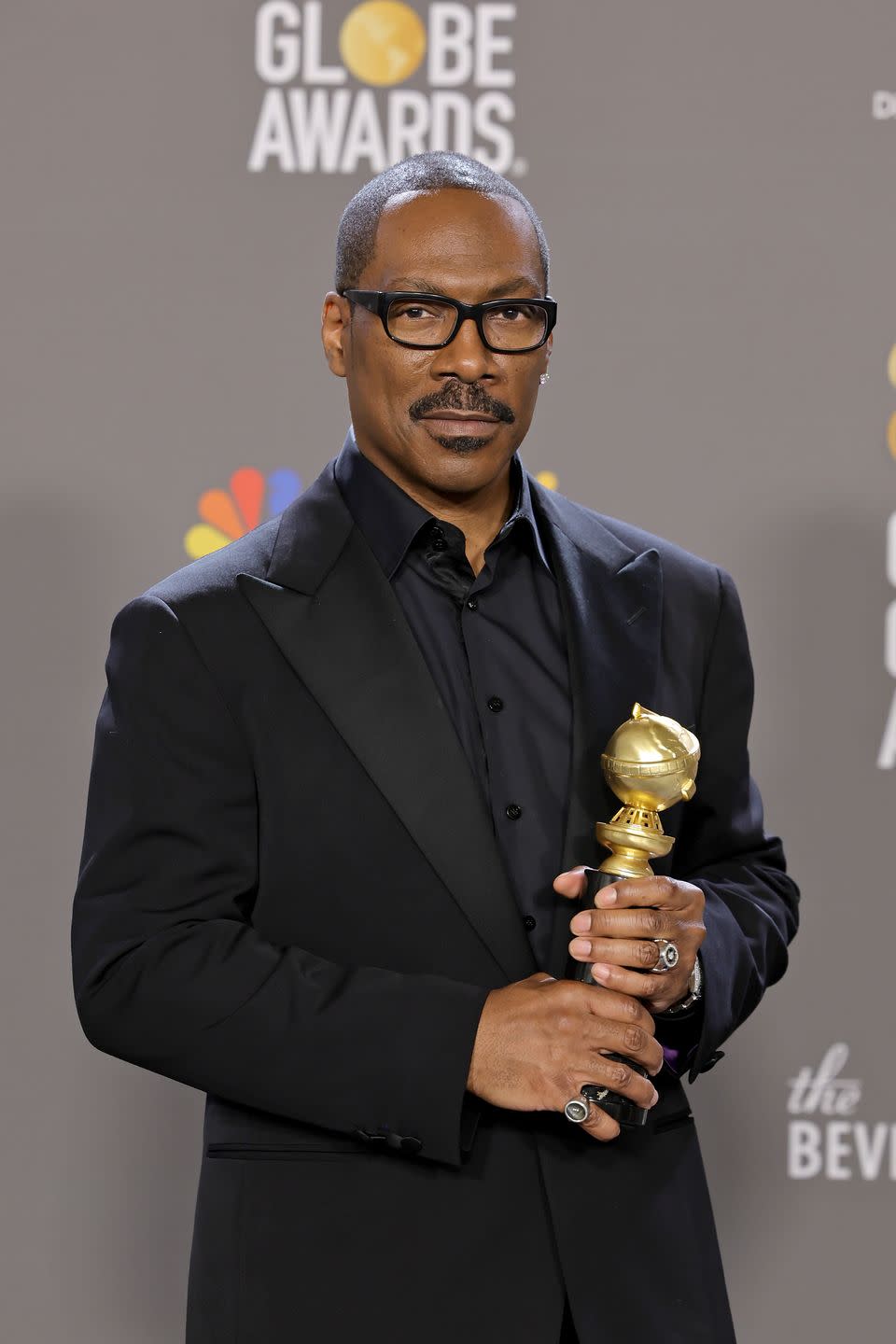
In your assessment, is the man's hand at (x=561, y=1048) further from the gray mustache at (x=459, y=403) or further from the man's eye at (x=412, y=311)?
the man's eye at (x=412, y=311)

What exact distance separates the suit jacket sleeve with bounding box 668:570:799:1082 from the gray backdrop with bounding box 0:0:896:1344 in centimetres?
79

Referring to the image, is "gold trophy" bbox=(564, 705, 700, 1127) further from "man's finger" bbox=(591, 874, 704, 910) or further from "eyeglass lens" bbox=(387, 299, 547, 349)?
"eyeglass lens" bbox=(387, 299, 547, 349)

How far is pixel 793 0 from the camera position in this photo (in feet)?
9.42

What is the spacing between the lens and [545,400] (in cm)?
289

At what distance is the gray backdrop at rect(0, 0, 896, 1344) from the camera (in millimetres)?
2846

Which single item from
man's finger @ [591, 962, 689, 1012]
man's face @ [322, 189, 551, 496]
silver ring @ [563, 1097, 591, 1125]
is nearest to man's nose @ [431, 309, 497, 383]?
man's face @ [322, 189, 551, 496]

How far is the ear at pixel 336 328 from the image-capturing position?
205 centimetres

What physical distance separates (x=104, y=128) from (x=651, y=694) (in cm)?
151

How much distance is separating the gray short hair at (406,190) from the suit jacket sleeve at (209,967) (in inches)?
19.4

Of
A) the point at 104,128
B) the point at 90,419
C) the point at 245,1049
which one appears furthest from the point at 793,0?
the point at 245,1049

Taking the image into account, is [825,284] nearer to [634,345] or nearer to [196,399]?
[634,345]

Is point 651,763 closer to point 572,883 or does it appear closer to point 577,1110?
point 572,883

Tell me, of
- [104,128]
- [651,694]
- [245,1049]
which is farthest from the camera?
[104,128]

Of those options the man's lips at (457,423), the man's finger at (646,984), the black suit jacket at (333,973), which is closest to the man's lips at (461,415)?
the man's lips at (457,423)
